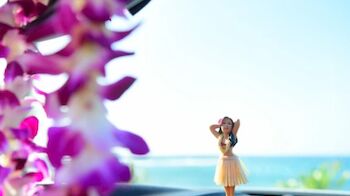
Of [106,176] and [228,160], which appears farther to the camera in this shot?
[228,160]

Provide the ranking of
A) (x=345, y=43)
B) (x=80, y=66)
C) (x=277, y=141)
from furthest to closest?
(x=277, y=141), (x=345, y=43), (x=80, y=66)

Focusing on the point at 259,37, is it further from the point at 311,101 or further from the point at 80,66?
the point at 80,66

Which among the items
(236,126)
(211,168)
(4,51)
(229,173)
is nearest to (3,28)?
(4,51)

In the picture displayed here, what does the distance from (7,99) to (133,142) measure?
0.07 m

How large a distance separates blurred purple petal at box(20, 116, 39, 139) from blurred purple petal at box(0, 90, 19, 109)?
0.04ft

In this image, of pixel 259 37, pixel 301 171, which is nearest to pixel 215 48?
pixel 259 37

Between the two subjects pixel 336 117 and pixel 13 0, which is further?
pixel 336 117

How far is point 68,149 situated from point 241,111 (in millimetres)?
17767

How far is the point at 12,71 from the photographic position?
231 mm

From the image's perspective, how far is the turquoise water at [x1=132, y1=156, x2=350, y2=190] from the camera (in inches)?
701

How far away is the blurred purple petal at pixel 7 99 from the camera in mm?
228

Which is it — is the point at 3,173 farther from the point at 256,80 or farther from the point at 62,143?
the point at 256,80

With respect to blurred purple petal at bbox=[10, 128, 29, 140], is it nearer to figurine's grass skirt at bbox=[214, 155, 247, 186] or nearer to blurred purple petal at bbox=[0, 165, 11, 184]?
blurred purple petal at bbox=[0, 165, 11, 184]

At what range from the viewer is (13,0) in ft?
0.79
